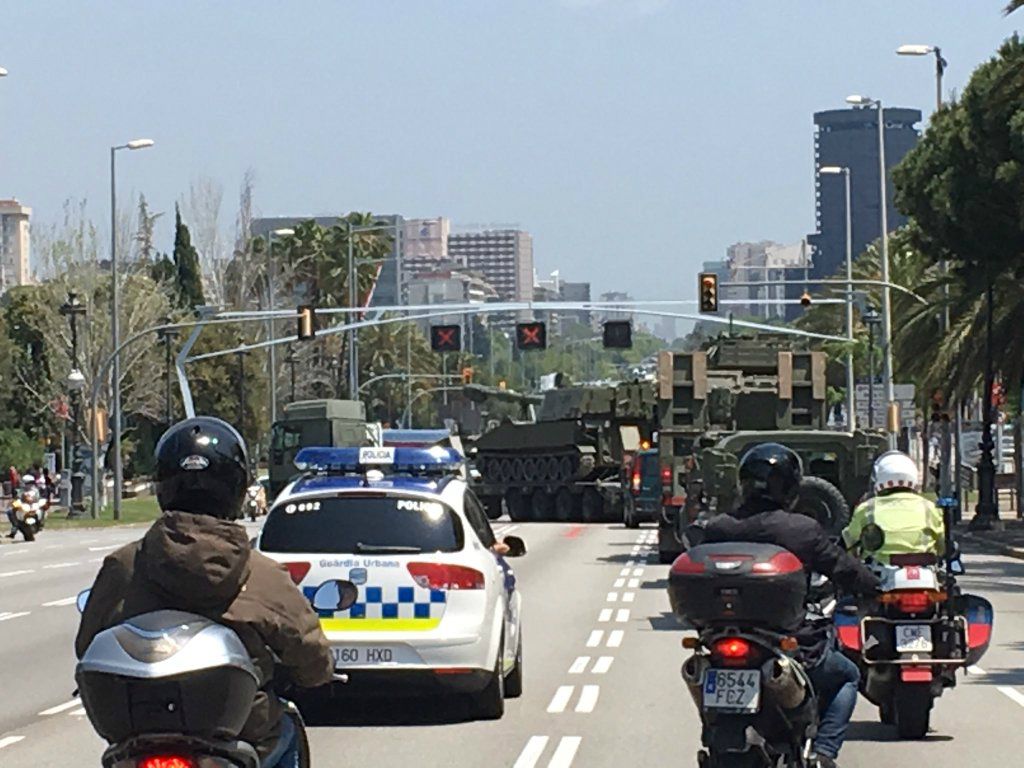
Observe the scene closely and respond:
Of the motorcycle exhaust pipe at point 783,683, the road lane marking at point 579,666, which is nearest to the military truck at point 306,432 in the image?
the road lane marking at point 579,666

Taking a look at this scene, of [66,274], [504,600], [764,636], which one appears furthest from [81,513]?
[764,636]

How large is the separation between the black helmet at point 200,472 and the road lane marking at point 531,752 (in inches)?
220

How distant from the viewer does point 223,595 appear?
611 cm

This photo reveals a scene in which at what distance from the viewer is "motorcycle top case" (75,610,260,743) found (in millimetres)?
5773

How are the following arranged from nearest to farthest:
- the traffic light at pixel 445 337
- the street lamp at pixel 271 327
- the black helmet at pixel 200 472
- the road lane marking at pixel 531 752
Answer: the black helmet at pixel 200 472 → the road lane marking at pixel 531 752 → the traffic light at pixel 445 337 → the street lamp at pixel 271 327

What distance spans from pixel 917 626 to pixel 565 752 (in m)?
2.10

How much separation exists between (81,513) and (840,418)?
4719 cm

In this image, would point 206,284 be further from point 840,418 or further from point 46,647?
point 46,647

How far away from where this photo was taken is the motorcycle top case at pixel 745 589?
8422 millimetres

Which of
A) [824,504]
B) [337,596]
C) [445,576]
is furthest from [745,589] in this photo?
[445,576]

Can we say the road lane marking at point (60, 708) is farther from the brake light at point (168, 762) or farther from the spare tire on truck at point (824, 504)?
the brake light at point (168, 762)

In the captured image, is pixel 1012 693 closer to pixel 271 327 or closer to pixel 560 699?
pixel 560 699

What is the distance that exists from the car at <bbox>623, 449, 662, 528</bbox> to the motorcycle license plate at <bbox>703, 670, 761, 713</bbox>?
109ft

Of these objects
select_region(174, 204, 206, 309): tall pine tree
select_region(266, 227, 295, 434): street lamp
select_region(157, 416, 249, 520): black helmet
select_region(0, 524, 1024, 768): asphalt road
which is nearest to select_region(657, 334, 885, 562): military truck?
select_region(0, 524, 1024, 768): asphalt road
